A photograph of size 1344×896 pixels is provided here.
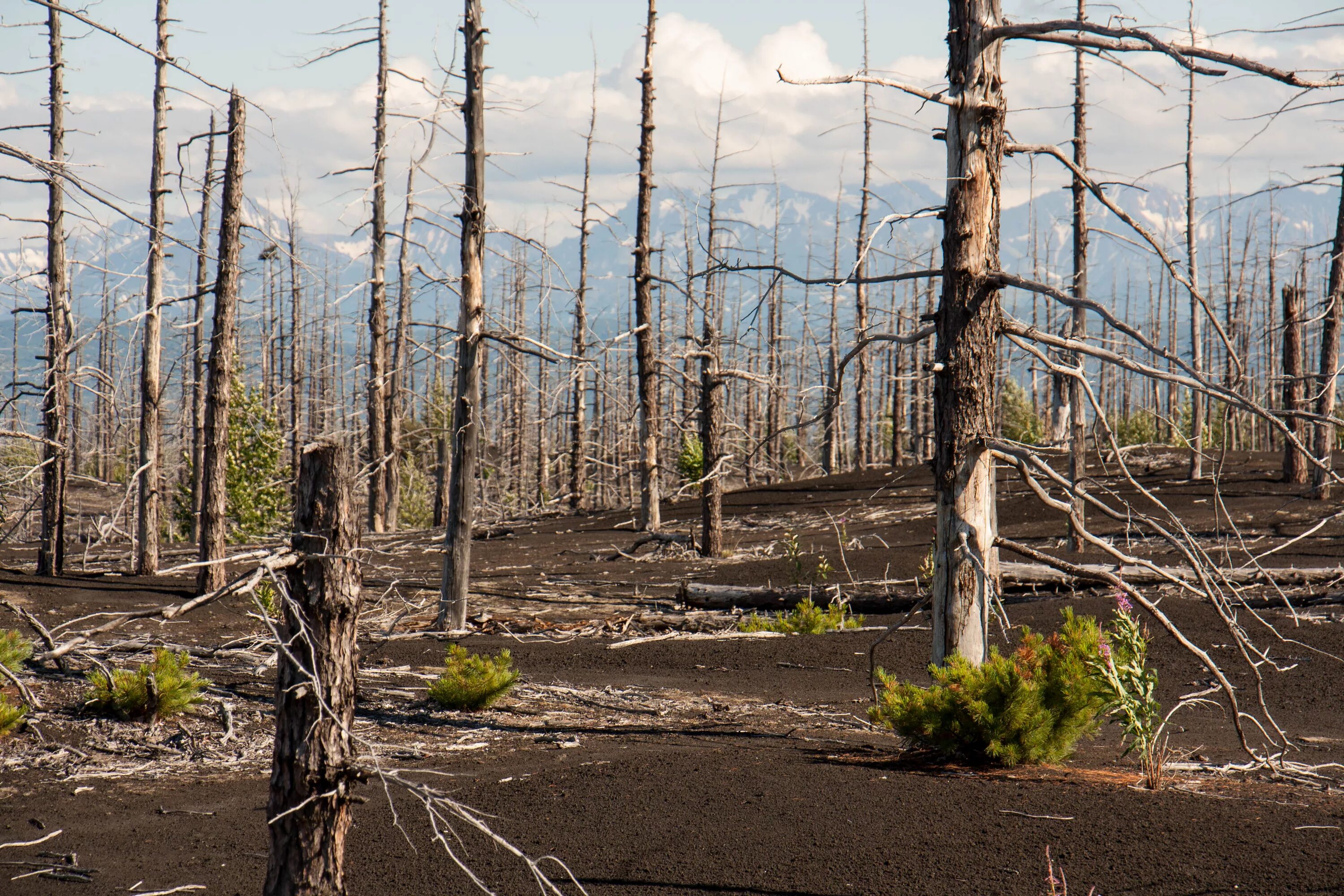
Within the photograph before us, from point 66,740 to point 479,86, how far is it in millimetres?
7459

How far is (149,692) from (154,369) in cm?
974

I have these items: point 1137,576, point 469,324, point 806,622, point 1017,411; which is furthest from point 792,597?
point 1017,411

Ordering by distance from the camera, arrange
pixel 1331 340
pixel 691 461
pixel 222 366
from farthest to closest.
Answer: pixel 691 461 → pixel 1331 340 → pixel 222 366

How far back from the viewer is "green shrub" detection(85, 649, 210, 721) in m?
6.68

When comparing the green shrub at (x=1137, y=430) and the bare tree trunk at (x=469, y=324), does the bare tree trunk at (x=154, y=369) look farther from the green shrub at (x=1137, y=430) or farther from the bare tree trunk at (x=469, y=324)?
the green shrub at (x=1137, y=430)

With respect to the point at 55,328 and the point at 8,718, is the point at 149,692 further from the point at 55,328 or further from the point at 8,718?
the point at 55,328

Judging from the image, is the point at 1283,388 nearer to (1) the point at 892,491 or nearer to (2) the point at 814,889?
(1) the point at 892,491

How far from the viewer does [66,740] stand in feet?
21.3

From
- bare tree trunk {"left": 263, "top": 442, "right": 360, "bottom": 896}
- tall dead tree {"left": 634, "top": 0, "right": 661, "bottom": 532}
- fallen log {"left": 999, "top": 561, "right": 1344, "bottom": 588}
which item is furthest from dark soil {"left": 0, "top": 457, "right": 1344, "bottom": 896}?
tall dead tree {"left": 634, "top": 0, "right": 661, "bottom": 532}

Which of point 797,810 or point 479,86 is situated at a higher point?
point 479,86

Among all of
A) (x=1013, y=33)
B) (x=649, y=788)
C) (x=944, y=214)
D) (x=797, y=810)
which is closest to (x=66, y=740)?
(x=649, y=788)

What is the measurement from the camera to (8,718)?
6.19m

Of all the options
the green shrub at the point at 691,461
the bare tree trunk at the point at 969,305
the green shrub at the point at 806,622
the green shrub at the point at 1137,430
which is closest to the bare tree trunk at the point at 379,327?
the green shrub at the point at 691,461

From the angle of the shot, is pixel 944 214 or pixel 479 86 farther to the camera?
pixel 479 86
